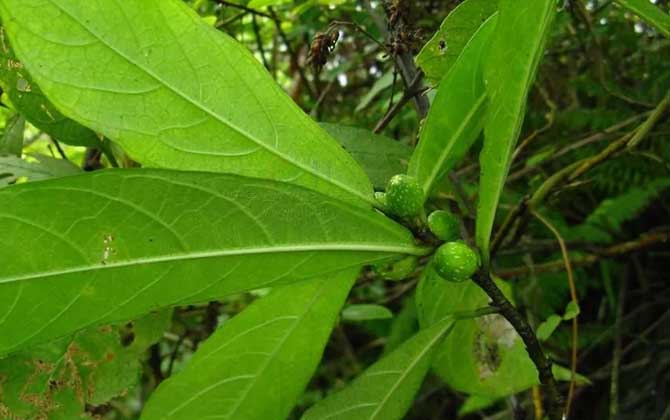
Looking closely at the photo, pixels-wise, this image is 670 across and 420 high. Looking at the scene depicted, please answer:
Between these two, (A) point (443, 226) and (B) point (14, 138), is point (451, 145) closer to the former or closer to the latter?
(A) point (443, 226)

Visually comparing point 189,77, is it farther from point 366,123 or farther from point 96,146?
point 366,123

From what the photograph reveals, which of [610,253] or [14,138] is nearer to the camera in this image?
[14,138]

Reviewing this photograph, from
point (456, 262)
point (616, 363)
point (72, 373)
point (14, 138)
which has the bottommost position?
point (616, 363)

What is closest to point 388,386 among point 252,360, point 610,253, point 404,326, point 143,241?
point 252,360

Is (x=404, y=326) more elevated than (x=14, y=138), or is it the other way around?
(x=14, y=138)

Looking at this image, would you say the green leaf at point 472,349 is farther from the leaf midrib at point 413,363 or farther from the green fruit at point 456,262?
the green fruit at point 456,262

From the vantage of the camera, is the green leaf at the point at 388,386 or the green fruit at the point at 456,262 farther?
the green leaf at the point at 388,386

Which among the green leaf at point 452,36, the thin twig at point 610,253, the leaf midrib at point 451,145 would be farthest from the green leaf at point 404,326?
the leaf midrib at point 451,145

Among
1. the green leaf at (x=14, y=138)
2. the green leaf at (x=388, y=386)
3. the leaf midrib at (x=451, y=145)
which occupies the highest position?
the green leaf at (x=14, y=138)
